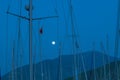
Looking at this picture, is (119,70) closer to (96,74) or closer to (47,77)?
(96,74)

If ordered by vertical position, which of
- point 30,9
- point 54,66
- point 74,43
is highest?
point 30,9

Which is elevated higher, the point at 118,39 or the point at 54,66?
the point at 118,39

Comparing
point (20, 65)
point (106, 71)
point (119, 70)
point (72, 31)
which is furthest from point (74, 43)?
point (106, 71)

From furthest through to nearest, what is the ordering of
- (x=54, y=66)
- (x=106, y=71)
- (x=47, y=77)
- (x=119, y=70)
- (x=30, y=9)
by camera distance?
(x=54, y=66) → (x=47, y=77) → (x=106, y=71) → (x=119, y=70) → (x=30, y=9)

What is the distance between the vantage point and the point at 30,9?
555 cm

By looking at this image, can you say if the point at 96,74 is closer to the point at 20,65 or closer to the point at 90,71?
the point at 90,71

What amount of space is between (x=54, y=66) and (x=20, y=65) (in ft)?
29.0

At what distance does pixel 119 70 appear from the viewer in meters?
10.9

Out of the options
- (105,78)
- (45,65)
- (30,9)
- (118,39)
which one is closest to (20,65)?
(105,78)

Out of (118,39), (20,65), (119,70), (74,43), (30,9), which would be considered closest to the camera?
(30,9)

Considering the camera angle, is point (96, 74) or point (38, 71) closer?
point (96, 74)

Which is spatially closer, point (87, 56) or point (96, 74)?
point (96, 74)

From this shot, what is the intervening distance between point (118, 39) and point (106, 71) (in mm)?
6299

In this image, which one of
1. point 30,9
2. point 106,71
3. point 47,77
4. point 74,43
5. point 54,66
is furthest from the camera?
point 54,66
